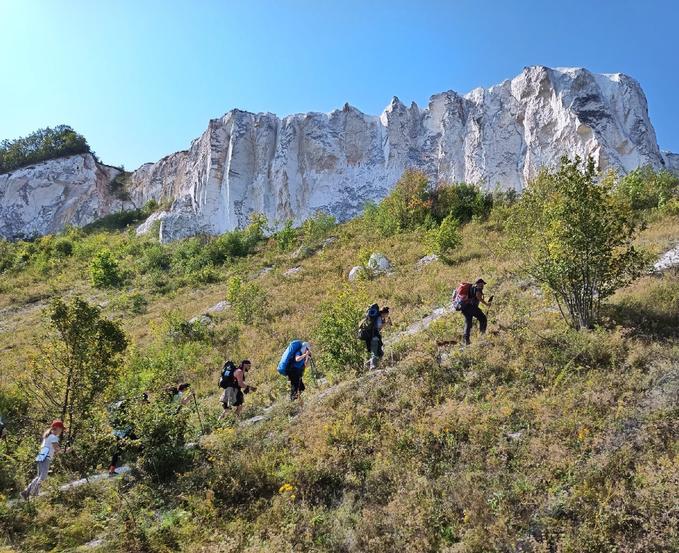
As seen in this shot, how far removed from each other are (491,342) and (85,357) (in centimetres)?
742

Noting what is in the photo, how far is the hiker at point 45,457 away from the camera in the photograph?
650 cm

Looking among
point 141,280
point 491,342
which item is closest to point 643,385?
point 491,342

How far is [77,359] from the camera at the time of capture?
8.55 metres

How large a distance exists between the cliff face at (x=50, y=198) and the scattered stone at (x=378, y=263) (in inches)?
1506

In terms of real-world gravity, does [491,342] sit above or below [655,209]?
below

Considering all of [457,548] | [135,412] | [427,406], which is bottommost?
[457,548]

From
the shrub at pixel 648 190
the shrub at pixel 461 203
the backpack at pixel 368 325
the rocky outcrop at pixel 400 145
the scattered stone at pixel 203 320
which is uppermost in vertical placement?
the rocky outcrop at pixel 400 145

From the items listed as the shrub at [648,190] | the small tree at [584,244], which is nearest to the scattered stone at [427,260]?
the shrub at [648,190]

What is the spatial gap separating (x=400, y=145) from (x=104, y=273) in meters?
22.8

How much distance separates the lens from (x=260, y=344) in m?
15.0

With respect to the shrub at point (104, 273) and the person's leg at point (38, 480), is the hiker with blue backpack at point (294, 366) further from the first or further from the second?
the shrub at point (104, 273)

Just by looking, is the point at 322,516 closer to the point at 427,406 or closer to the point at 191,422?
the point at 427,406

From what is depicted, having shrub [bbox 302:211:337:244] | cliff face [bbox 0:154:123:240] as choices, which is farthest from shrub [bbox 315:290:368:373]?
cliff face [bbox 0:154:123:240]

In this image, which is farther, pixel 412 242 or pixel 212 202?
pixel 212 202
